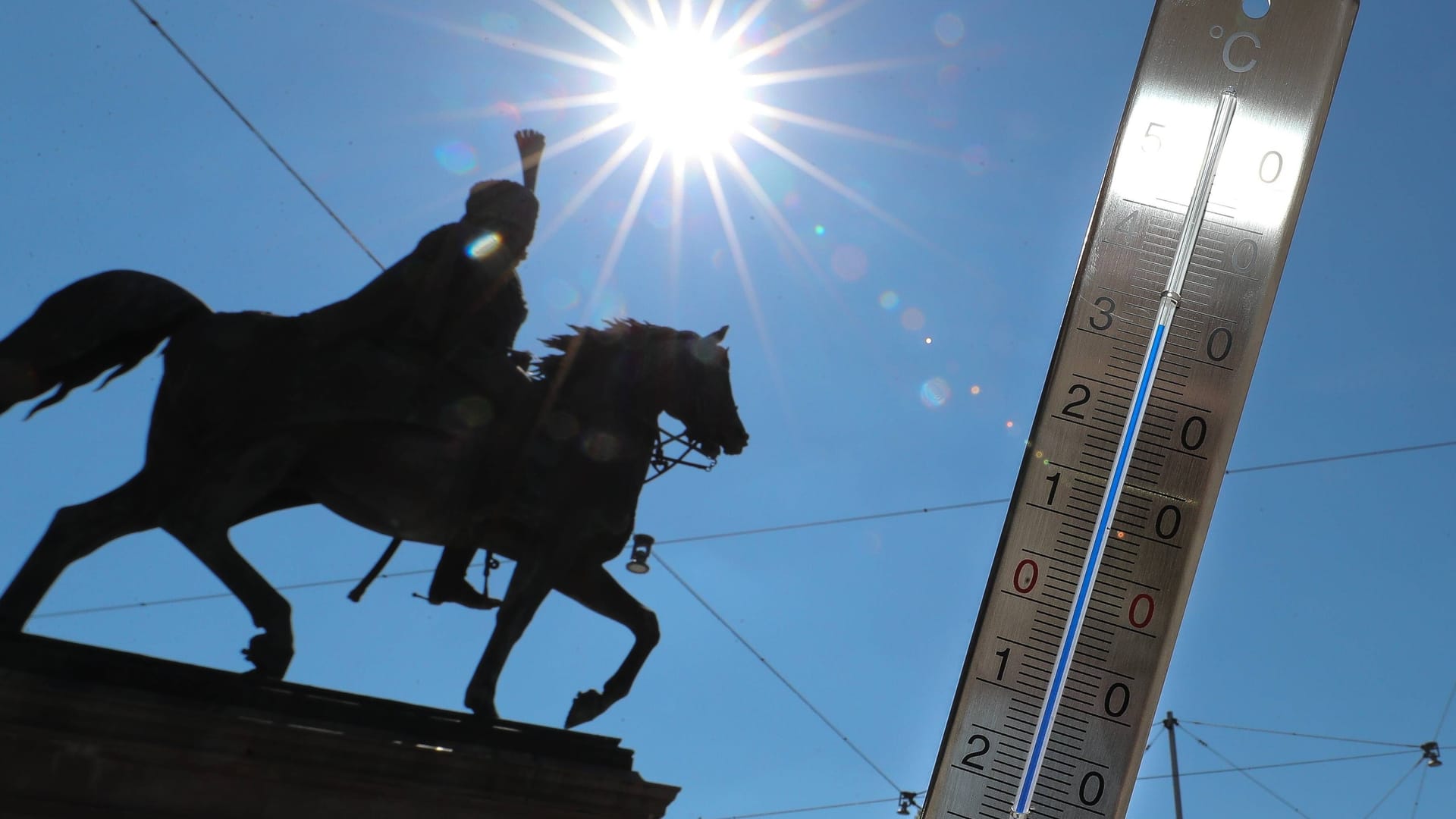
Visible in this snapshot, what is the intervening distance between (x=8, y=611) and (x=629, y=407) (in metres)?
2.04

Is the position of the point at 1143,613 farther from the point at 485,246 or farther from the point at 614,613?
the point at 485,246

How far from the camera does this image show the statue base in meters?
3.45

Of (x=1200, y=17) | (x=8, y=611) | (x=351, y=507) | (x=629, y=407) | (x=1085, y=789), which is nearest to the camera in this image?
(x=1085, y=789)

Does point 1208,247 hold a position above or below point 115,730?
above

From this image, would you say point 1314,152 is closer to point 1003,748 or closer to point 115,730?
point 1003,748

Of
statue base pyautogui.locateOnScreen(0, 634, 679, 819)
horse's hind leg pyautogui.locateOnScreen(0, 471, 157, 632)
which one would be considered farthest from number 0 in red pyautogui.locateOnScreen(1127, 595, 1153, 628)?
horse's hind leg pyautogui.locateOnScreen(0, 471, 157, 632)

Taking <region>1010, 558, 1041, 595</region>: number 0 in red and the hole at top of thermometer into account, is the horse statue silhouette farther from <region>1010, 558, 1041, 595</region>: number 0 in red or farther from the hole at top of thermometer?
the hole at top of thermometer

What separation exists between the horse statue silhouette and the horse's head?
6.4 inches

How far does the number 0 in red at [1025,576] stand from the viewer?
3227 mm

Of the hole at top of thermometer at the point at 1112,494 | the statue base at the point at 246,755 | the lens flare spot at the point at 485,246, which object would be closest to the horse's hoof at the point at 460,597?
the statue base at the point at 246,755

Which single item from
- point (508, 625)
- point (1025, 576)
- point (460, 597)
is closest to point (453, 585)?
point (460, 597)

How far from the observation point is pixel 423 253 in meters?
4.71

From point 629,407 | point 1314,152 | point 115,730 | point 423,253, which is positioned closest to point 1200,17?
point 1314,152

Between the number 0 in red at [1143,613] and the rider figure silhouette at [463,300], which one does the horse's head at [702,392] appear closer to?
the rider figure silhouette at [463,300]
